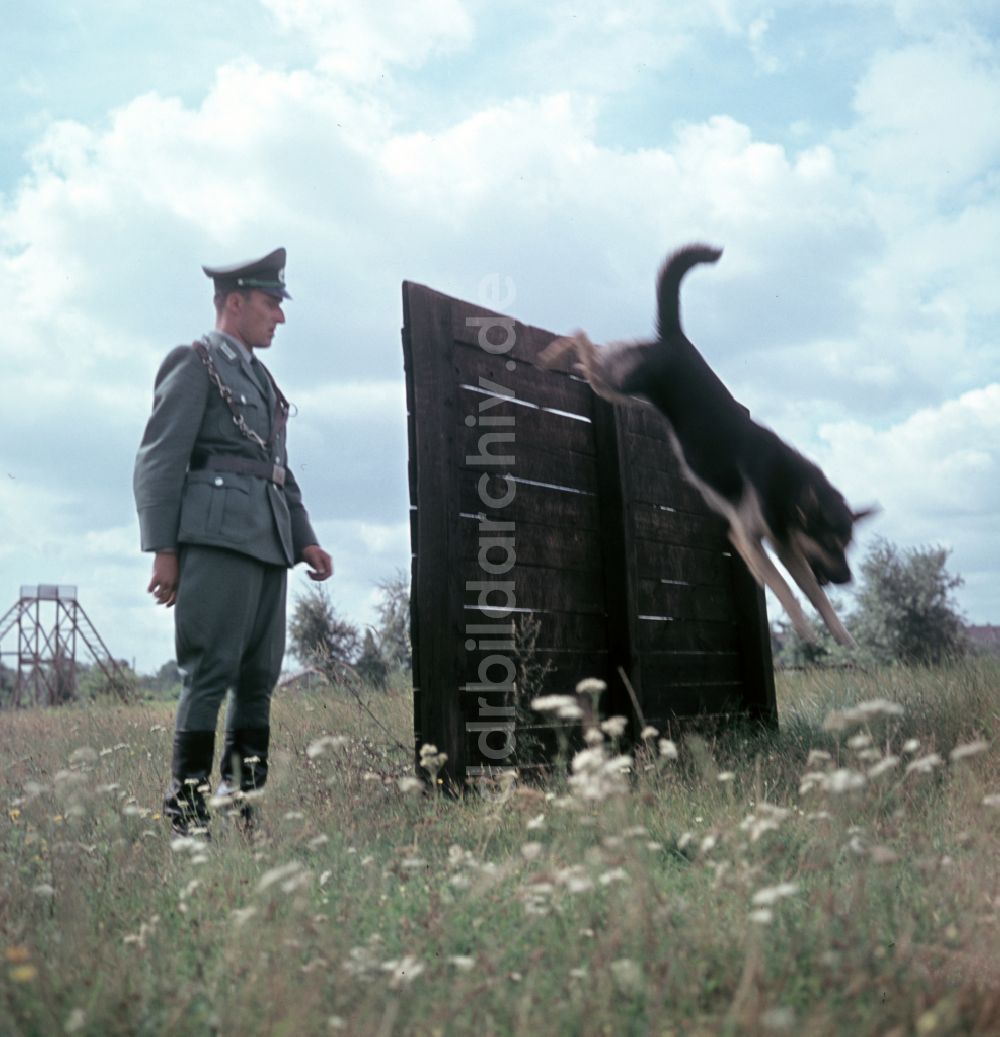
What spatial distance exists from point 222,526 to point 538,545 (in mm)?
2035

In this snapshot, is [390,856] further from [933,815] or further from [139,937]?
[933,815]

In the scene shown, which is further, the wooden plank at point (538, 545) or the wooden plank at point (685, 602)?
the wooden plank at point (685, 602)

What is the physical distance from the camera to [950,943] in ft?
7.64

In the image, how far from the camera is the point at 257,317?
466 centimetres

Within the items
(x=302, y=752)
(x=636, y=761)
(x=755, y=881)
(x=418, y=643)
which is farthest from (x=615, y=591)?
(x=755, y=881)

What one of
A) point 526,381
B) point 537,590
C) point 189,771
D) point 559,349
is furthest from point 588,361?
point 189,771

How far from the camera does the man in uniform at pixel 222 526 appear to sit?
4.18 m

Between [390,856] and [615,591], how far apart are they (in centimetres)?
284

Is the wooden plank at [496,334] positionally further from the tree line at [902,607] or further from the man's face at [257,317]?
the tree line at [902,607]

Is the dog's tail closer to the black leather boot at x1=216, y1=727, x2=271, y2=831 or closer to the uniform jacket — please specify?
the uniform jacket

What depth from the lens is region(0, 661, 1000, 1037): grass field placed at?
6.81 ft

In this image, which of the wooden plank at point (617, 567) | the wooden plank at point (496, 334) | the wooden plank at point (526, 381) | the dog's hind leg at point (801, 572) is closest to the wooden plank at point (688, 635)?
the wooden plank at point (617, 567)

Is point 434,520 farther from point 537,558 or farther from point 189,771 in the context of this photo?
point 189,771

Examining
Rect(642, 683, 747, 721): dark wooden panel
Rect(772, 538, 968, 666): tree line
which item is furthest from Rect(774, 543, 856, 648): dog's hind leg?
Rect(772, 538, 968, 666): tree line
